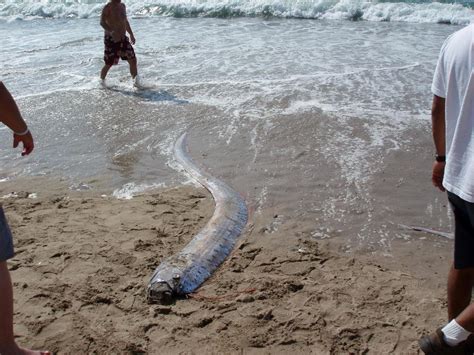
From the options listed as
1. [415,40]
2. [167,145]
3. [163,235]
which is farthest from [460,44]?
[415,40]

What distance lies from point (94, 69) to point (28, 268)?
6.85 metres

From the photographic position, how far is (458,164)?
7.20ft

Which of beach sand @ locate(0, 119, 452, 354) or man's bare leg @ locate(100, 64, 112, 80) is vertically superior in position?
man's bare leg @ locate(100, 64, 112, 80)

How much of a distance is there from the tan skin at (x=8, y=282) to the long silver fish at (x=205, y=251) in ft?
2.81

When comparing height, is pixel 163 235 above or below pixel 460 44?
below

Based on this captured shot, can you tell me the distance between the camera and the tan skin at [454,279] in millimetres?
A: 2314

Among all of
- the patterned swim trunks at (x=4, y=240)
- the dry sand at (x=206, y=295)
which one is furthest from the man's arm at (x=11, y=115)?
the dry sand at (x=206, y=295)

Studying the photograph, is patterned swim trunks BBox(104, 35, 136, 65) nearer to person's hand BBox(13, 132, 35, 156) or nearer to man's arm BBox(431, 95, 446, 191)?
person's hand BBox(13, 132, 35, 156)

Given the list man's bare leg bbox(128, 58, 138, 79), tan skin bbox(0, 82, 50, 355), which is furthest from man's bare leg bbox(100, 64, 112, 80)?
tan skin bbox(0, 82, 50, 355)

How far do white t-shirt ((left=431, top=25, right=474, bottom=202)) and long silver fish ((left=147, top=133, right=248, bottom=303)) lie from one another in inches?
71.4

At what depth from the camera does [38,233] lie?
4.00m

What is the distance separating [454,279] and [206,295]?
156 cm

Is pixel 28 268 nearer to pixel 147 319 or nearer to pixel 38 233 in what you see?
pixel 38 233

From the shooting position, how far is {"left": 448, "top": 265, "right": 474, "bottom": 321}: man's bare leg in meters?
2.43
